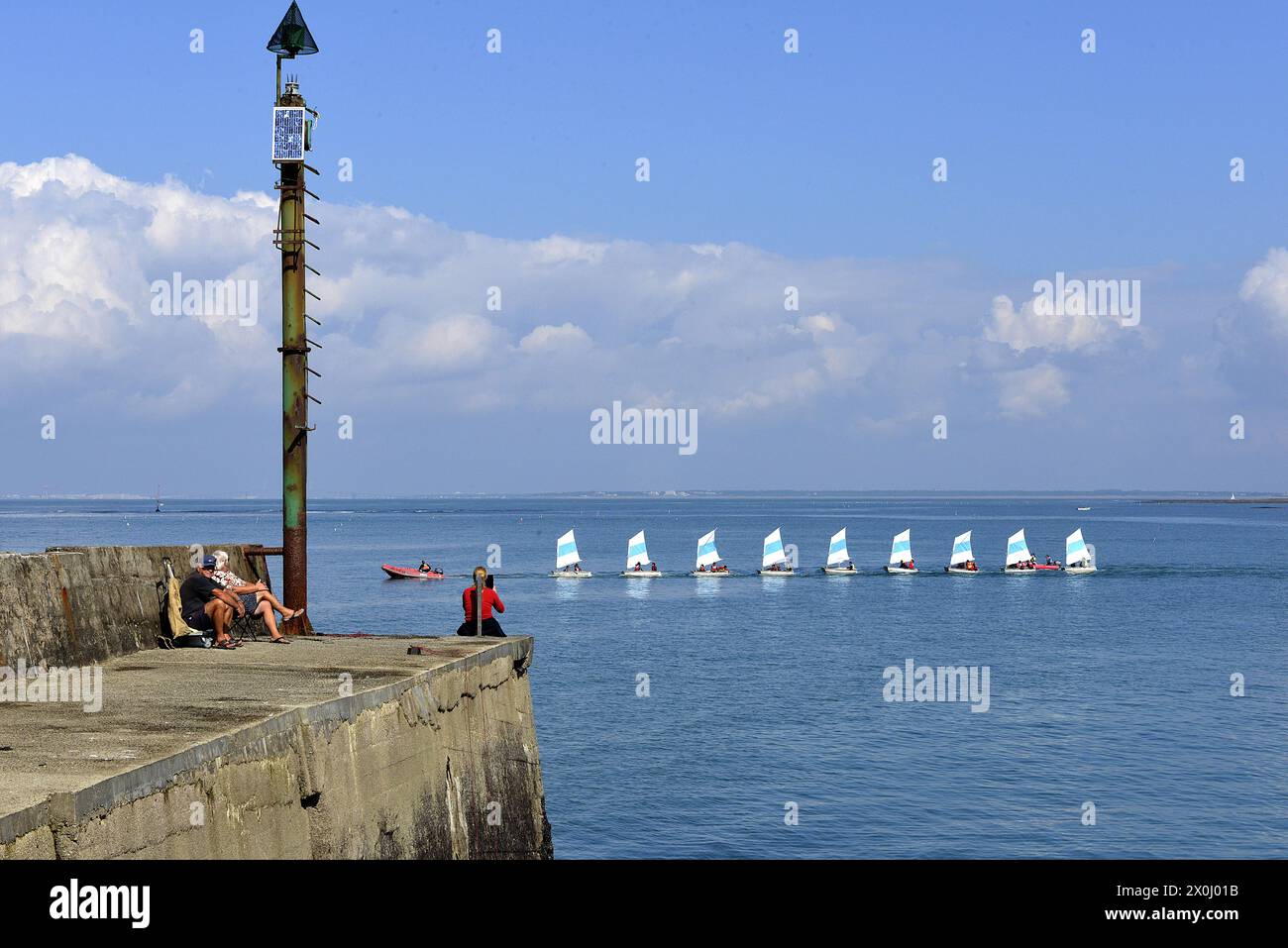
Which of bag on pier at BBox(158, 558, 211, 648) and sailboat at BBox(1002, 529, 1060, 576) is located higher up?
bag on pier at BBox(158, 558, 211, 648)

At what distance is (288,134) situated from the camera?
20719 mm

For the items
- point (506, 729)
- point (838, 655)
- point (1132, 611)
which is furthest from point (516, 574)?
point (506, 729)

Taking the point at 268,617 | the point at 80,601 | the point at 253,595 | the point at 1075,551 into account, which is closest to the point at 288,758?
the point at 80,601

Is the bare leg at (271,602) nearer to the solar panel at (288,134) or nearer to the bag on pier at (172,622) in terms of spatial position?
the bag on pier at (172,622)

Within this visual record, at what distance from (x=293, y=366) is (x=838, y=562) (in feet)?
319

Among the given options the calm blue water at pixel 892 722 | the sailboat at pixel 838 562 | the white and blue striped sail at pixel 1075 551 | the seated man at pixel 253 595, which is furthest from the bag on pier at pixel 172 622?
the white and blue striped sail at pixel 1075 551

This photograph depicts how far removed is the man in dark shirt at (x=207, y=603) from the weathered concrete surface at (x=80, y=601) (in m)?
0.42

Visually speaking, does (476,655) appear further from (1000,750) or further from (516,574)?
(516,574)

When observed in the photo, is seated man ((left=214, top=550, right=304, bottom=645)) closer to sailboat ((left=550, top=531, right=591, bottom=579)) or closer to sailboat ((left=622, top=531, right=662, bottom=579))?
sailboat ((left=550, top=531, right=591, bottom=579))

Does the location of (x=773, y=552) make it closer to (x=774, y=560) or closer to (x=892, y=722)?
(x=774, y=560)

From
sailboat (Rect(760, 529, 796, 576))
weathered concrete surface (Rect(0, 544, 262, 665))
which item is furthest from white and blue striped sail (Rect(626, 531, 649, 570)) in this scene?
weathered concrete surface (Rect(0, 544, 262, 665))

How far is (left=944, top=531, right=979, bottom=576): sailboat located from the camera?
112250 millimetres

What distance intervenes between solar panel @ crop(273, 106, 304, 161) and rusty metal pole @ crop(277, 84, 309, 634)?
14 cm
